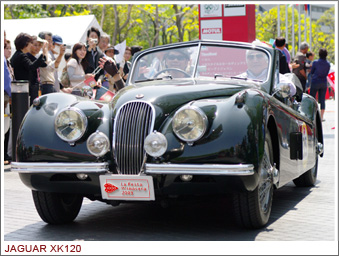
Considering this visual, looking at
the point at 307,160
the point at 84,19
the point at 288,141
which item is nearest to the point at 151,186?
the point at 288,141

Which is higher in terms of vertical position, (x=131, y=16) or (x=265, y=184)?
(x=131, y=16)

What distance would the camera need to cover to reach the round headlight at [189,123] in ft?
17.3

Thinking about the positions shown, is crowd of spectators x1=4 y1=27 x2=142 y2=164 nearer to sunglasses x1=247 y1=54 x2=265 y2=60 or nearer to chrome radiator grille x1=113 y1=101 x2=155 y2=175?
sunglasses x1=247 y1=54 x2=265 y2=60

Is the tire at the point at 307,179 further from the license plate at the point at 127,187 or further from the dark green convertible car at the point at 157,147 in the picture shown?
the license plate at the point at 127,187

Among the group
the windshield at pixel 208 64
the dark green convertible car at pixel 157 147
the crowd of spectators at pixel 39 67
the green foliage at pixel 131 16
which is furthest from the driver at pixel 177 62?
the green foliage at pixel 131 16

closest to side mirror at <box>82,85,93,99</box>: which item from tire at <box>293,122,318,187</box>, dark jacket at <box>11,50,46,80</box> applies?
tire at <box>293,122,318,187</box>

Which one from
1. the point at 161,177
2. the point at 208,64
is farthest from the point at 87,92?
the point at 161,177

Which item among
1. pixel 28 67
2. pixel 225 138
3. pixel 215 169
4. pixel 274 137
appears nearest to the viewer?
pixel 215 169

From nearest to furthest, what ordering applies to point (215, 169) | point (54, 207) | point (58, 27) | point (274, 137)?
point (215, 169), point (54, 207), point (274, 137), point (58, 27)

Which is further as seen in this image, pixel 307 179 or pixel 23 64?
pixel 23 64

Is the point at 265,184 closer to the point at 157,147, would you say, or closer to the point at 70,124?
the point at 157,147

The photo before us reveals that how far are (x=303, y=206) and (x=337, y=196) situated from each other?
655 millimetres

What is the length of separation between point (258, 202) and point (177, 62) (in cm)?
207

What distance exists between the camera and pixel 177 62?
6965mm
